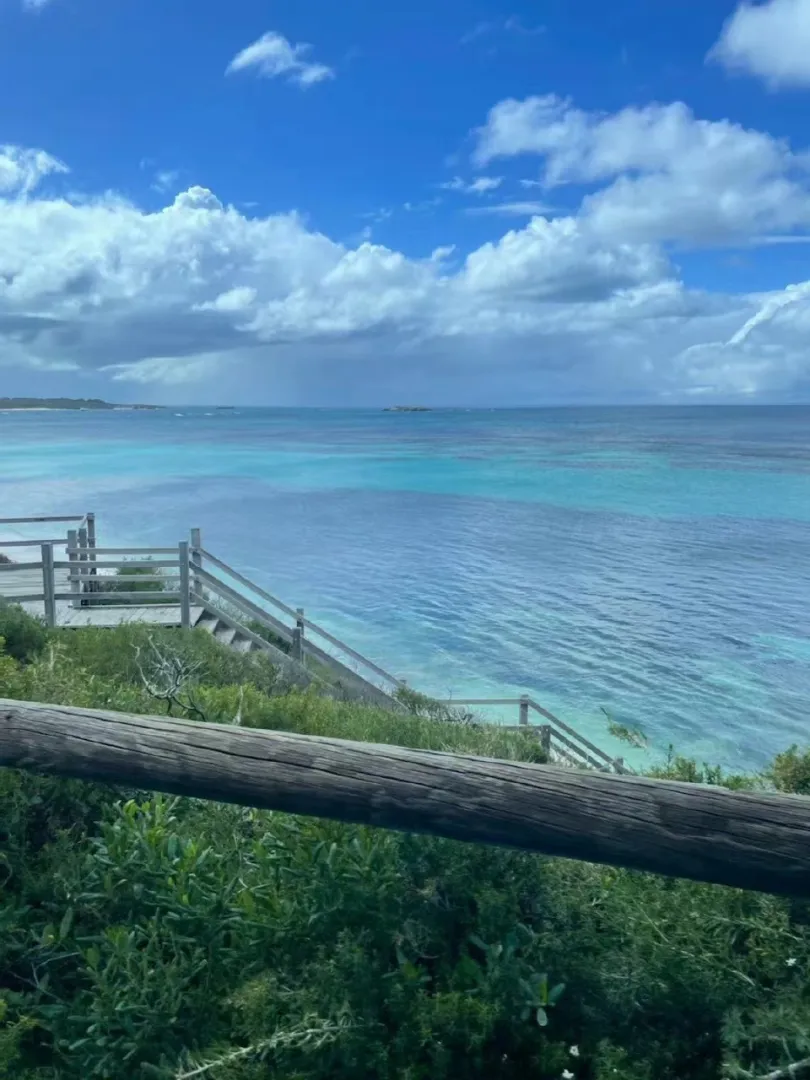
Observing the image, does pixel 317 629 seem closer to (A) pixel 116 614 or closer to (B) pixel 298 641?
(B) pixel 298 641

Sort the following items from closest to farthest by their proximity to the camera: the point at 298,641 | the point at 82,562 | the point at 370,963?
the point at 370,963 < the point at 298,641 < the point at 82,562

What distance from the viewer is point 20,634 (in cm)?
1137

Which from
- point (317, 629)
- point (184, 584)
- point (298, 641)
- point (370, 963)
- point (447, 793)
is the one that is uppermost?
point (447, 793)

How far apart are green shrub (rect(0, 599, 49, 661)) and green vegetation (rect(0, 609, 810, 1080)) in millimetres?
7855

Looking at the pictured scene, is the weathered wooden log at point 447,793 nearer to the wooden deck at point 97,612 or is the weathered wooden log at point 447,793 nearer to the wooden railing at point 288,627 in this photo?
the wooden railing at point 288,627

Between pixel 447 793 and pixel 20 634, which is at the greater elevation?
pixel 447 793

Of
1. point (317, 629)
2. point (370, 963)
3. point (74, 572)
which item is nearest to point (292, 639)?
point (317, 629)

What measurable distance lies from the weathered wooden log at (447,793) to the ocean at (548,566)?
13.3m

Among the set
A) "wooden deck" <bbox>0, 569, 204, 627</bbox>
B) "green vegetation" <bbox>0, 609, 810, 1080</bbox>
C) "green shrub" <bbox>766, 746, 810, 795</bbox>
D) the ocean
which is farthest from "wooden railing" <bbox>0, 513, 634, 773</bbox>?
"green vegetation" <bbox>0, 609, 810, 1080</bbox>

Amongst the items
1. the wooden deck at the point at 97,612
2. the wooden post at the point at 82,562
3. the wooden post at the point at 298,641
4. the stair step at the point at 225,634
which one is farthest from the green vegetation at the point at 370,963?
the wooden post at the point at 82,562

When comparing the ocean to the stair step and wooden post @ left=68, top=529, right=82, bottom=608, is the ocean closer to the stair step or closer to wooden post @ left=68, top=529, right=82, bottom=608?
the stair step

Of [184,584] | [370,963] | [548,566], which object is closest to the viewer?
[370,963]

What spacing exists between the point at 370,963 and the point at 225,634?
13.0m

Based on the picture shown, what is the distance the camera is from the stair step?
1520 centimetres
